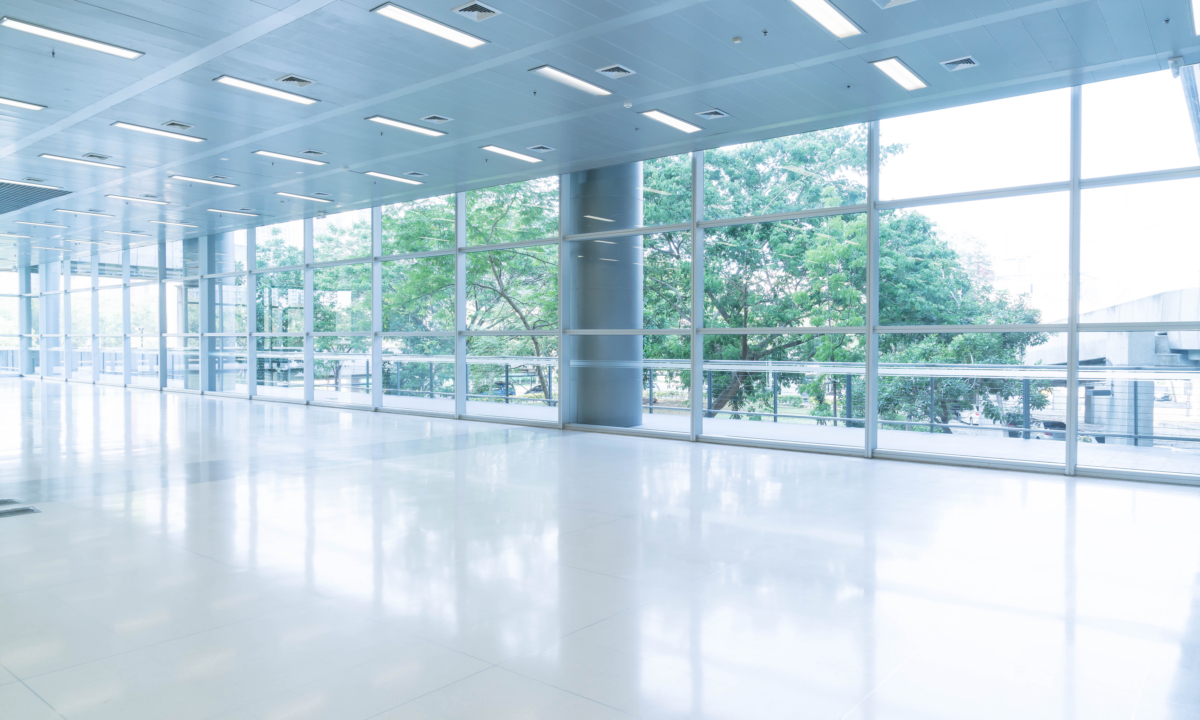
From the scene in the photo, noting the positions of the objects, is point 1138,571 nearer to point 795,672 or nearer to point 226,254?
point 795,672

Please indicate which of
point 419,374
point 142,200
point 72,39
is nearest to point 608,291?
point 419,374

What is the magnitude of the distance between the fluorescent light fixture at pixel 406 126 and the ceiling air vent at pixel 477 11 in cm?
332

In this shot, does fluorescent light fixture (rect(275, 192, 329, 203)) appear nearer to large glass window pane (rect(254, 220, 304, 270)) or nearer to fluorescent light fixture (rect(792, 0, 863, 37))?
large glass window pane (rect(254, 220, 304, 270))

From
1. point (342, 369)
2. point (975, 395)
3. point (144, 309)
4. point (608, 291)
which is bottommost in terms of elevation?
point (975, 395)

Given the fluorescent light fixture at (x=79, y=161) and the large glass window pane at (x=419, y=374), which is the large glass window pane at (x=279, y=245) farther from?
the fluorescent light fixture at (x=79, y=161)

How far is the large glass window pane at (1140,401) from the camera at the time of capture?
27.0 feet

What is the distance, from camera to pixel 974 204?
933cm

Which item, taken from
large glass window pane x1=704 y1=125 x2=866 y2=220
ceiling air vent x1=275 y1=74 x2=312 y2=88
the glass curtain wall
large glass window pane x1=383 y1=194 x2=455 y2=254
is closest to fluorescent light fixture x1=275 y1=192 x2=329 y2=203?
the glass curtain wall

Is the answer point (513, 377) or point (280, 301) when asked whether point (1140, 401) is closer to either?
point (513, 377)

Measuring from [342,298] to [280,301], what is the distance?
271 cm

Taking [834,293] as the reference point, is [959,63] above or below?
above

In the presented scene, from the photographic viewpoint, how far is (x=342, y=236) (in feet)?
55.1

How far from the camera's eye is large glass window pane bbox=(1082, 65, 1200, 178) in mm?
8109


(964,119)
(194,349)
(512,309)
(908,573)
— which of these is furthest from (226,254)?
(908,573)
